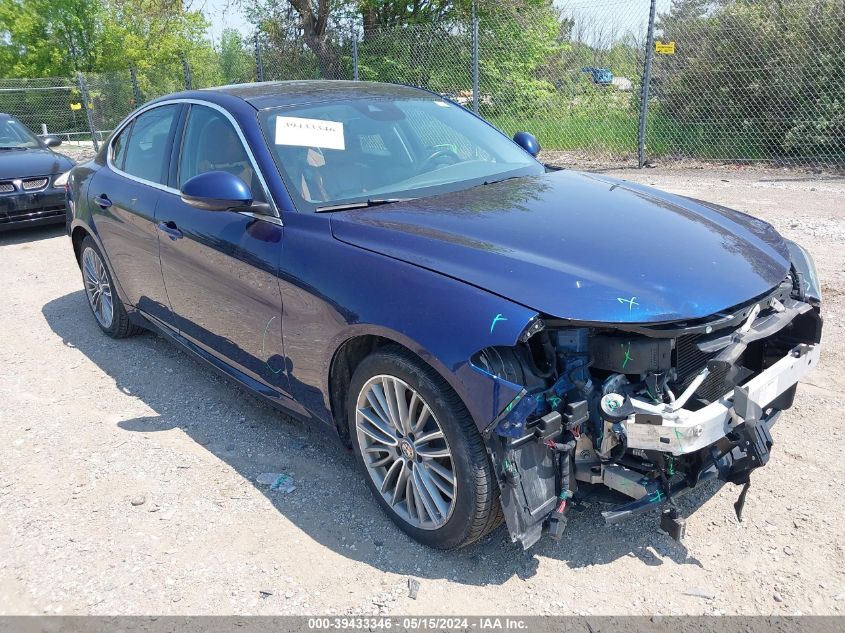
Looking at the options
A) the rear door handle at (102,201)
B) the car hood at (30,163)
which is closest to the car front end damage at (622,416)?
the rear door handle at (102,201)

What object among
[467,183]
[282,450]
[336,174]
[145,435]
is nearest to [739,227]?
[467,183]

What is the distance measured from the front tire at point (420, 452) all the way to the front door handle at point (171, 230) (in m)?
1.60

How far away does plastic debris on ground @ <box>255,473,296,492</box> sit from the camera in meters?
3.34

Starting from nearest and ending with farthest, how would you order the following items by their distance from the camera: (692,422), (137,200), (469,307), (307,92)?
(692,422) → (469,307) → (307,92) → (137,200)

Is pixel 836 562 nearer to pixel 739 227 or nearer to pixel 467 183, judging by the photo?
pixel 739 227

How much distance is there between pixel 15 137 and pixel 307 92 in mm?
7899

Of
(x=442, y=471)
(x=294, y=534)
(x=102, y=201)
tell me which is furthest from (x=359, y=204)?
(x=102, y=201)

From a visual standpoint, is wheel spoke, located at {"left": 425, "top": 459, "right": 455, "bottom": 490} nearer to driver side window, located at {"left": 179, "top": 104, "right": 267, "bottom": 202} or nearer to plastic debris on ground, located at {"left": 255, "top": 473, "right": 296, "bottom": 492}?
plastic debris on ground, located at {"left": 255, "top": 473, "right": 296, "bottom": 492}

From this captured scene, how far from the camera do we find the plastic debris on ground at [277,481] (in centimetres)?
334

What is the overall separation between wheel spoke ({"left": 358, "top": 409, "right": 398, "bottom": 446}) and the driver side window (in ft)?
3.75

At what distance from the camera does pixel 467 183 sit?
362cm

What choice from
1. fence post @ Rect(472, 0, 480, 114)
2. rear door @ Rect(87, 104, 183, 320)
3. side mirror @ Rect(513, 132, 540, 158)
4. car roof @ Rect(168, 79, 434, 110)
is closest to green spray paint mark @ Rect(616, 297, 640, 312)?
car roof @ Rect(168, 79, 434, 110)

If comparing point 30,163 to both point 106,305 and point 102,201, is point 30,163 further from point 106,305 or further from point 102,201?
point 102,201

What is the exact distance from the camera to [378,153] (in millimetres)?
3631
